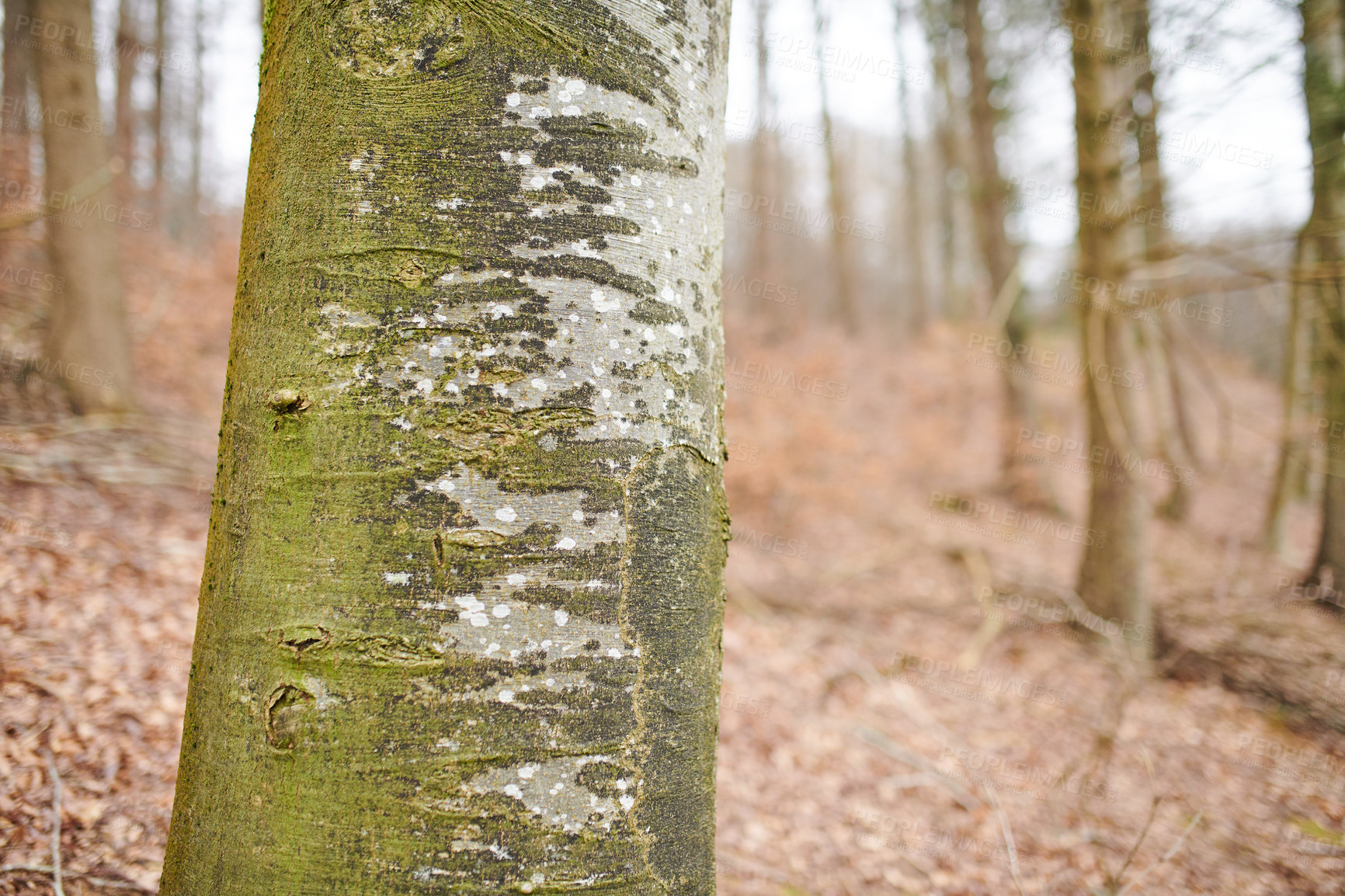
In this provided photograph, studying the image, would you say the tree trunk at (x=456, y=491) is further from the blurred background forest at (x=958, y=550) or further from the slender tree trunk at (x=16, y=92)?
the slender tree trunk at (x=16, y=92)

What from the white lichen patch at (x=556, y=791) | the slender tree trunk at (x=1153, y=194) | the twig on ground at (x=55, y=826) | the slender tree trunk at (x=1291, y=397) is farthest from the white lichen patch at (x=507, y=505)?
the slender tree trunk at (x=1291, y=397)

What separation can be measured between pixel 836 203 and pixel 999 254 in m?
7.29

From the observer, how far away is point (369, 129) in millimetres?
1085

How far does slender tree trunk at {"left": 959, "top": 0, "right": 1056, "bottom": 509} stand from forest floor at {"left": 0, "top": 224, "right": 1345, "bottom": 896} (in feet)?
4.75

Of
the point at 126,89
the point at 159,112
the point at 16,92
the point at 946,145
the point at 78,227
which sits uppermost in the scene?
the point at 946,145

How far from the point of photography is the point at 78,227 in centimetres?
558

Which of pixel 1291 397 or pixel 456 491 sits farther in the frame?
pixel 1291 397

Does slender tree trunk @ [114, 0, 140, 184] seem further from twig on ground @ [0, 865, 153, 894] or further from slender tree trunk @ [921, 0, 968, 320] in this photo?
slender tree trunk @ [921, 0, 968, 320]

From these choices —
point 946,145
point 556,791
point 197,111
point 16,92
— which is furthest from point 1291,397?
point 197,111

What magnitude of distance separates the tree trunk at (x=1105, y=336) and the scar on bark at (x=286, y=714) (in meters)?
5.76

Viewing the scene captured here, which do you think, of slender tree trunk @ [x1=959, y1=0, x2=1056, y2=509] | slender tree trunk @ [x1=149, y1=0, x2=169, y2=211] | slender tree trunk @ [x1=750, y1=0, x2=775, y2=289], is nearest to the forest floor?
slender tree trunk @ [x1=959, y1=0, x2=1056, y2=509]

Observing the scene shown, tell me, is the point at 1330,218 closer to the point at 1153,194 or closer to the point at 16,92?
the point at 1153,194

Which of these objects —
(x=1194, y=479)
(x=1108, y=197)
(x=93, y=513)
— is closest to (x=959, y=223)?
(x=1194, y=479)

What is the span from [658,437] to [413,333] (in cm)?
42
